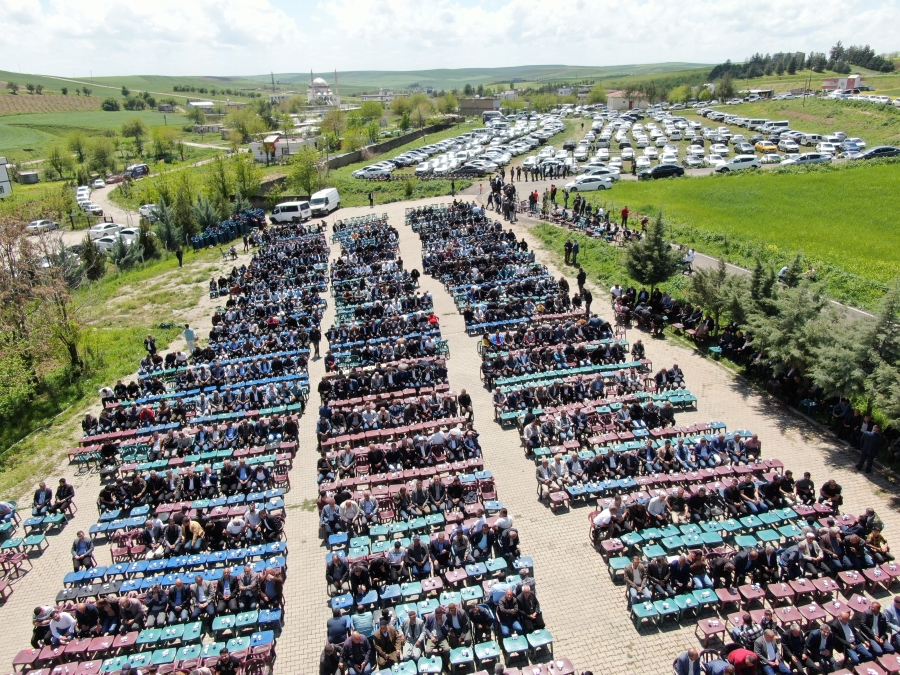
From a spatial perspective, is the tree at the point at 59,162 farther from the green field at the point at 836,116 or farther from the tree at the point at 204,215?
the green field at the point at 836,116

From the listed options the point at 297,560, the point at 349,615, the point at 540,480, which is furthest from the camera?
the point at 540,480

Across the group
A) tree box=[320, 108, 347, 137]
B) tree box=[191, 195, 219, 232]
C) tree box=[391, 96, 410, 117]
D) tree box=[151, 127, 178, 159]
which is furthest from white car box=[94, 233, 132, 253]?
tree box=[391, 96, 410, 117]

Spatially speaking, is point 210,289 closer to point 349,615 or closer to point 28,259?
point 28,259

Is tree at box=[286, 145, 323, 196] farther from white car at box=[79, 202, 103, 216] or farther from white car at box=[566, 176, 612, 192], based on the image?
white car at box=[79, 202, 103, 216]

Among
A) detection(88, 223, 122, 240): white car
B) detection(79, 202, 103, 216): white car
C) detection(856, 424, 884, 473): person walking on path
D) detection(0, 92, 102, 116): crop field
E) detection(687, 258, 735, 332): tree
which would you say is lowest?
detection(79, 202, 103, 216): white car

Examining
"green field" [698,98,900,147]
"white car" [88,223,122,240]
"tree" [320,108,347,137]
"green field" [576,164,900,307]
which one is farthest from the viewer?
"tree" [320,108,347,137]

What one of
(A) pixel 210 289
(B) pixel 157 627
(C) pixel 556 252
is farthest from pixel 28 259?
(C) pixel 556 252

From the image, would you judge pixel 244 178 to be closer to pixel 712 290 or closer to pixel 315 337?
pixel 315 337
